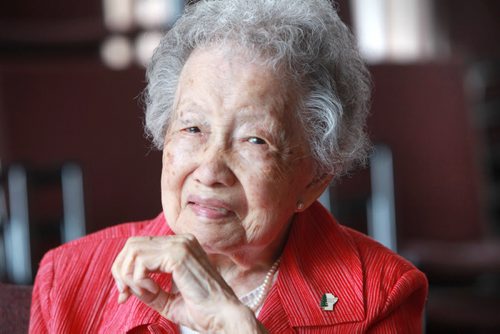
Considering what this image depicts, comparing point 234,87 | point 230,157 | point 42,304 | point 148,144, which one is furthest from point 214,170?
point 148,144

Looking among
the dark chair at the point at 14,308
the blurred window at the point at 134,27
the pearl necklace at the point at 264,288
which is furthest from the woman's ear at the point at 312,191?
the blurred window at the point at 134,27

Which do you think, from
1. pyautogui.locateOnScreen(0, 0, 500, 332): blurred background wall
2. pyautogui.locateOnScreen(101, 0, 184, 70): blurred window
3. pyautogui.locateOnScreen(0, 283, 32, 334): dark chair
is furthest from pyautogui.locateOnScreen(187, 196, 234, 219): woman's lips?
pyautogui.locateOnScreen(101, 0, 184, 70): blurred window

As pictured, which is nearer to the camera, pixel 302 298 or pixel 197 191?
pixel 197 191

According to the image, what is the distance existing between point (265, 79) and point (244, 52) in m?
0.07

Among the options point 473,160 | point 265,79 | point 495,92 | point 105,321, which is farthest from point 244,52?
point 495,92

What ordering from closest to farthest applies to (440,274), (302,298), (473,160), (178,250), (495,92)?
(178,250) → (302,298) → (440,274) → (473,160) → (495,92)

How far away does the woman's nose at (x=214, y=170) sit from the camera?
1567 mm

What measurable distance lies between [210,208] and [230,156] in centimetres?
10

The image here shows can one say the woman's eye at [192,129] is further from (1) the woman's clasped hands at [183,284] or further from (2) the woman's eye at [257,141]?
(1) the woman's clasped hands at [183,284]

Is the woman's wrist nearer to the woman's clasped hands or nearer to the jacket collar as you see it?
the woman's clasped hands

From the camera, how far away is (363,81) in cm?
177

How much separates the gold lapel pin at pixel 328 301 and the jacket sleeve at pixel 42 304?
0.50 meters

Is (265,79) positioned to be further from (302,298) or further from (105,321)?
(105,321)

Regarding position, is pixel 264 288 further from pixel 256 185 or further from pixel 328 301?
pixel 256 185
